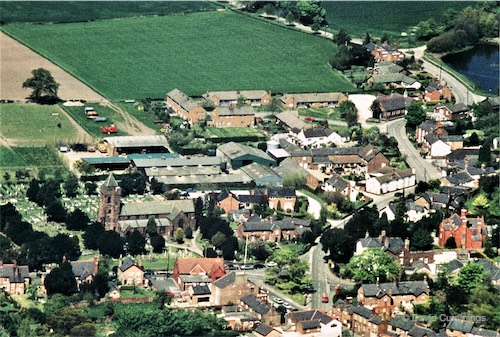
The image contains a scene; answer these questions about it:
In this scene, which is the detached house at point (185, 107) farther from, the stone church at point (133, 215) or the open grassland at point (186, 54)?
the stone church at point (133, 215)

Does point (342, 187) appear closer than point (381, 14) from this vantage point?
Yes

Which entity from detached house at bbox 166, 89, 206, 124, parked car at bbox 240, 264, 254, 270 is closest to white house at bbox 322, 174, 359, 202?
parked car at bbox 240, 264, 254, 270

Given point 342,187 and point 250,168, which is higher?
point 250,168

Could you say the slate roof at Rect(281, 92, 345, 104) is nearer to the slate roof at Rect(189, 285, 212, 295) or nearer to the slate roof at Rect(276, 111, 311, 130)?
the slate roof at Rect(276, 111, 311, 130)

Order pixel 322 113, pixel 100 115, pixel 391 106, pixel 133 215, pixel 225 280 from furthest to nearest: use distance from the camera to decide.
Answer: pixel 322 113 < pixel 391 106 < pixel 100 115 < pixel 133 215 < pixel 225 280

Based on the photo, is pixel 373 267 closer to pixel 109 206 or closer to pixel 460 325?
pixel 460 325

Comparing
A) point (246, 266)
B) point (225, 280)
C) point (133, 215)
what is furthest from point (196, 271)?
point (133, 215)

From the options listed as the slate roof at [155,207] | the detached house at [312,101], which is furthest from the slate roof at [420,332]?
the detached house at [312,101]
